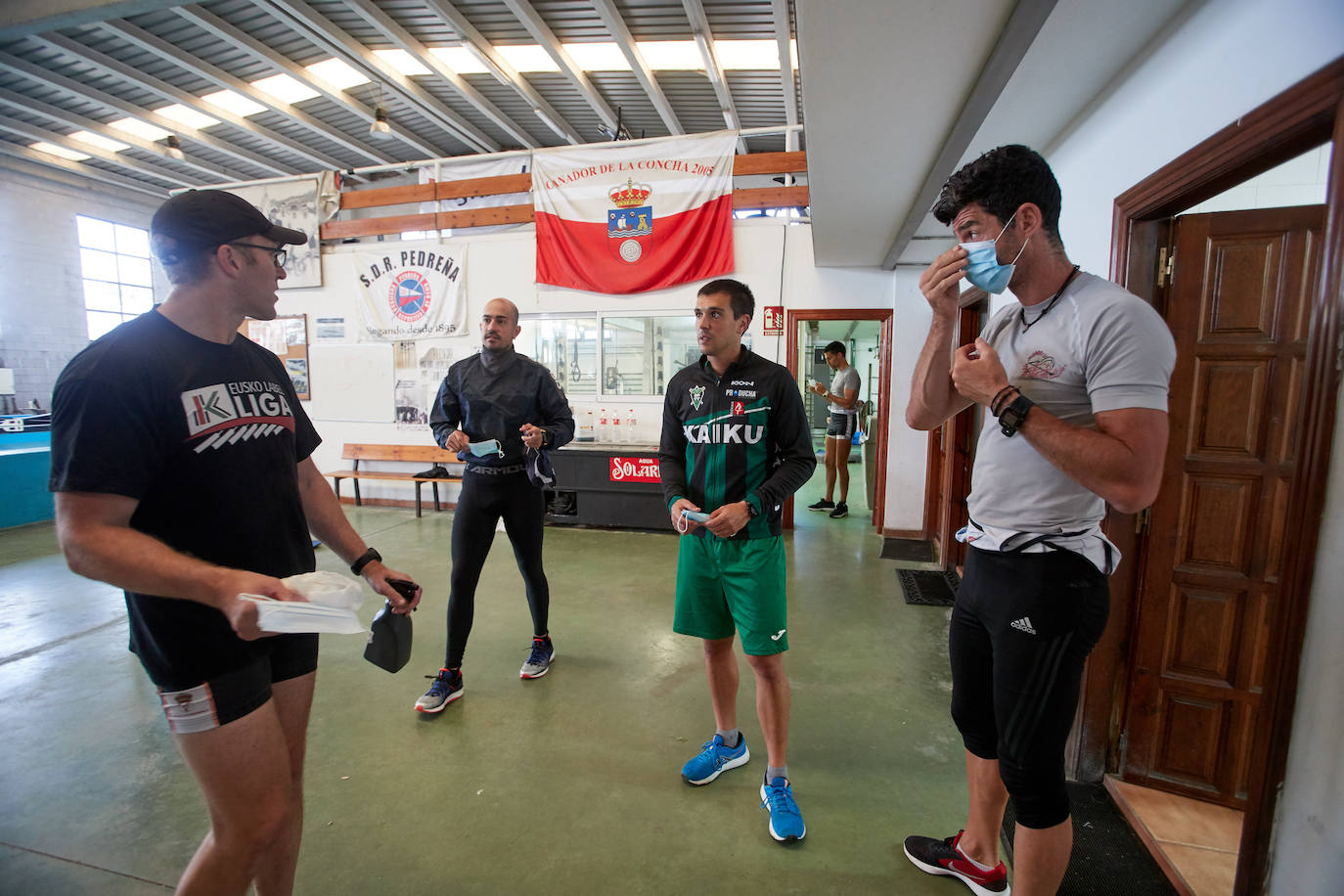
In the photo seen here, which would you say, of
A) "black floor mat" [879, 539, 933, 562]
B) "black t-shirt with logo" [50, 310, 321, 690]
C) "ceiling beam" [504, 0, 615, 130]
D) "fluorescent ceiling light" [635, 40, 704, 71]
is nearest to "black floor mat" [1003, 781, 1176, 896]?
"black t-shirt with logo" [50, 310, 321, 690]

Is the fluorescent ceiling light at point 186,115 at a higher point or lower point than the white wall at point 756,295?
higher

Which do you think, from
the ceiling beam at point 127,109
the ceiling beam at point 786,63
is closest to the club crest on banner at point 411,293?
the ceiling beam at point 127,109

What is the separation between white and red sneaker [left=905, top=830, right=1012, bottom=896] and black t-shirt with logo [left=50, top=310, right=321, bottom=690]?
77.1 inches

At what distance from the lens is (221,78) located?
596cm

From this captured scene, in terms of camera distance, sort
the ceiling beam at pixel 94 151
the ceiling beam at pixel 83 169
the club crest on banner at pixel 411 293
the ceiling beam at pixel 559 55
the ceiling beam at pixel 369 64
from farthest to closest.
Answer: the ceiling beam at pixel 83 169 < the ceiling beam at pixel 94 151 < the club crest on banner at pixel 411 293 < the ceiling beam at pixel 369 64 < the ceiling beam at pixel 559 55

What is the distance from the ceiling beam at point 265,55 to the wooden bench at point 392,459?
380 centimetres

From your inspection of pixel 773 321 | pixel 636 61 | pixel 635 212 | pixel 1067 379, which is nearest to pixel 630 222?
pixel 635 212

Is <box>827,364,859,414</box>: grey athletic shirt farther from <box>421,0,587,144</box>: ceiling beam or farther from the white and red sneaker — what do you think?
the white and red sneaker

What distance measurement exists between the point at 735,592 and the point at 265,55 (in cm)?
672

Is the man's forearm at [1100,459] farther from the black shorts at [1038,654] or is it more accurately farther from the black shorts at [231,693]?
the black shorts at [231,693]

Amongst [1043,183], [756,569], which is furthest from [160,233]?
[1043,183]

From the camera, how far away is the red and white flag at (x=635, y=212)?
5781mm

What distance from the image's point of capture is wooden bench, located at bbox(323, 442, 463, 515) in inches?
272

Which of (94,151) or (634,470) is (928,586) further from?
(94,151)
